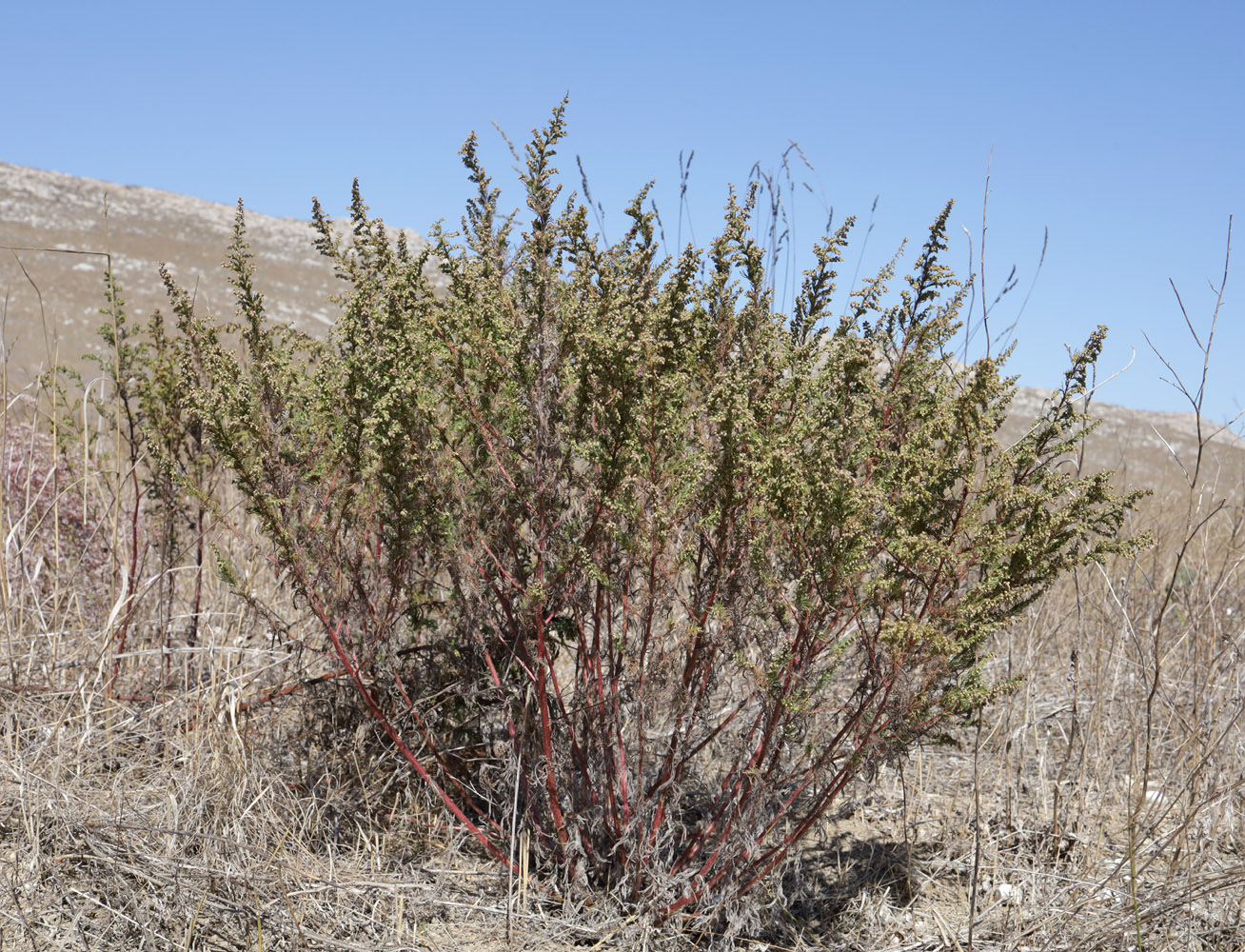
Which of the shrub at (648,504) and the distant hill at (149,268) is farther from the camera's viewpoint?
the distant hill at (149,268)

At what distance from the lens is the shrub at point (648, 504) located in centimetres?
217

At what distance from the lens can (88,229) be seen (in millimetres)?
25984

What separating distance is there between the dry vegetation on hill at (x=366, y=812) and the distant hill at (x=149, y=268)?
926 cm

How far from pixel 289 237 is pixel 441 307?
110ft

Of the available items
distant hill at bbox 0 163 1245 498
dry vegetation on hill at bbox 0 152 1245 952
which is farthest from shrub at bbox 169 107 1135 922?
distant hill at bbox 0 163 1245 498

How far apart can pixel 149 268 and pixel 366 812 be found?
24928 millimetres

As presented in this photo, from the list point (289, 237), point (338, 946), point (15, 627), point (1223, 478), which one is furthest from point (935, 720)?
point (289, 237)

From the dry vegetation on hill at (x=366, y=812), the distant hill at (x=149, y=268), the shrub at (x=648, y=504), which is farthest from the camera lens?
the distant hill at (x=149, y=268)

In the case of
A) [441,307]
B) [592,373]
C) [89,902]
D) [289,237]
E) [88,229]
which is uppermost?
[289,237]

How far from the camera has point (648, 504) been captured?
7.32ft

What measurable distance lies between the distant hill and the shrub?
10581mm

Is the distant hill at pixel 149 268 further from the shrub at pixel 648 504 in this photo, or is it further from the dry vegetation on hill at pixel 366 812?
the shrub at pixel 648 504

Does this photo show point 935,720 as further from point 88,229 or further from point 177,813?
point 88,229

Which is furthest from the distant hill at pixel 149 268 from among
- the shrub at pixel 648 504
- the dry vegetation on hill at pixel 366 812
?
the shrub at pixel 648 504
